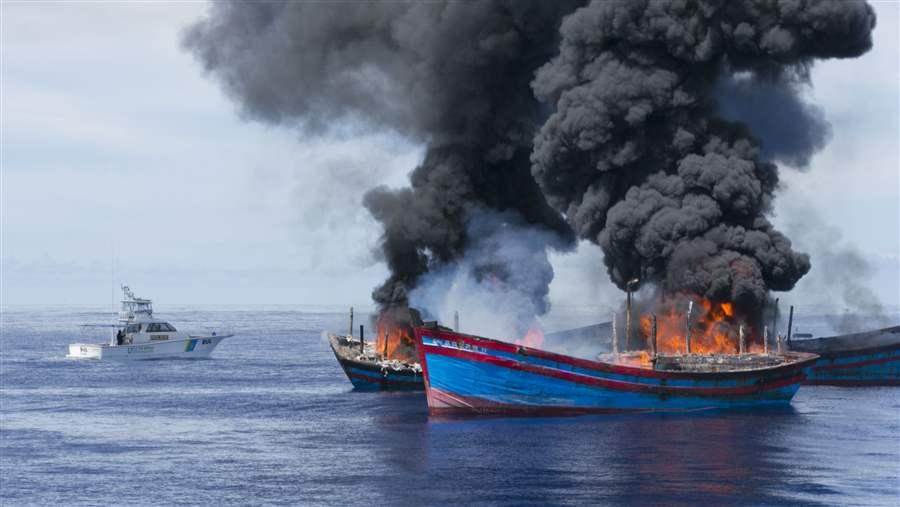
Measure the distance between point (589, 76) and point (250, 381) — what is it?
1617 inches

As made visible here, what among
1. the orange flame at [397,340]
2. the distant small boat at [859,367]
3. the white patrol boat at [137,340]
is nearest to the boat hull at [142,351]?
the white patrol boat at [137,340]

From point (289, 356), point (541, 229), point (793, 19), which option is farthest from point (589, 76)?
point (289, 356)

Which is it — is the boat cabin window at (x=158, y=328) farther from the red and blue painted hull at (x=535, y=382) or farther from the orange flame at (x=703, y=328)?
the orange flame at (x=703, y=328)

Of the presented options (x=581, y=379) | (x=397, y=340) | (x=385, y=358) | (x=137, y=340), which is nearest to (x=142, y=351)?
(x=137, y=340)

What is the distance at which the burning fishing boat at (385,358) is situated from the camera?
101750 mm

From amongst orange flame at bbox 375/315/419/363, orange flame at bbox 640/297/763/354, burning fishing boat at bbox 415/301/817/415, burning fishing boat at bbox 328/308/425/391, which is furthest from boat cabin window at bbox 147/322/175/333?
orange flame at bbox 640/297/763/354

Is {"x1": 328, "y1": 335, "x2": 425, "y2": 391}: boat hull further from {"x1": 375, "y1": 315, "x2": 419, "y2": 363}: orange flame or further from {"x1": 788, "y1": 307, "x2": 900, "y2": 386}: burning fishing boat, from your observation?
{"x1": 788, "y1": 307, "x2": 900, "y2": 386}: burning fishing boat

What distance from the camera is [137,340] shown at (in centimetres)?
14412

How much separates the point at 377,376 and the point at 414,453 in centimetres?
3346

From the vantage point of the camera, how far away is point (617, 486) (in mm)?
60250

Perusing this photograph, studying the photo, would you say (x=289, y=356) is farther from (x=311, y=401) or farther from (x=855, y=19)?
(x=855, y=19)

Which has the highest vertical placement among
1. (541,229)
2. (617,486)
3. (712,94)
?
(712,94)

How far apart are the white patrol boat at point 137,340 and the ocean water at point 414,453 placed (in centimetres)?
3859

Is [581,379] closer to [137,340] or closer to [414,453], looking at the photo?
[414,453]
